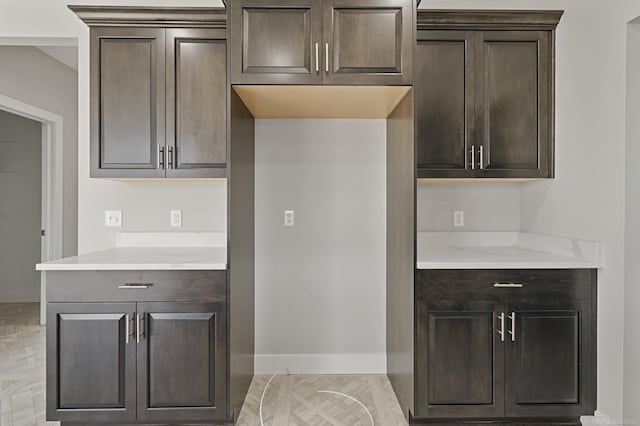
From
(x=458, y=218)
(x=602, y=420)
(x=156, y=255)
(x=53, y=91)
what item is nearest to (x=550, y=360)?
(x=602, y=420)

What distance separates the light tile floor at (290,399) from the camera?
7.02 ft

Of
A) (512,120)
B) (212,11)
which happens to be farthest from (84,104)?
(512,120)

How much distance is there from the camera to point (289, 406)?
2.29 m

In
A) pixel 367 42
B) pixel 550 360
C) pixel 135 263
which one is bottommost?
pixel 550 360

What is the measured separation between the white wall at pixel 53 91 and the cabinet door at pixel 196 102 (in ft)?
7.88

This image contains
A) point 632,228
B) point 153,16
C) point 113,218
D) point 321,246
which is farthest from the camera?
point 321,246

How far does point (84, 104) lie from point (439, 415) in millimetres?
3004

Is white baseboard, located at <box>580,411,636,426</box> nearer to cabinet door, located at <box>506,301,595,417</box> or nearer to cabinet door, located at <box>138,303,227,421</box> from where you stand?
cabinet door, located at <box>506,301,595,417</box>

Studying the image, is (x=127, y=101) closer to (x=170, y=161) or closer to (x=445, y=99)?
(x=170, y=161)

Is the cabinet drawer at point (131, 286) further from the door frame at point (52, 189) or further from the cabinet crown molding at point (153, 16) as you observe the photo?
the door frame at point (52, 189)

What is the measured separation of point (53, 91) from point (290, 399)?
400 centimetres

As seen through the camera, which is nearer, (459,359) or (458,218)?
(459,359)

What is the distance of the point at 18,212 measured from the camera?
473 centimetres

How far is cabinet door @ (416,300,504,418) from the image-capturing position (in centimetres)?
197
